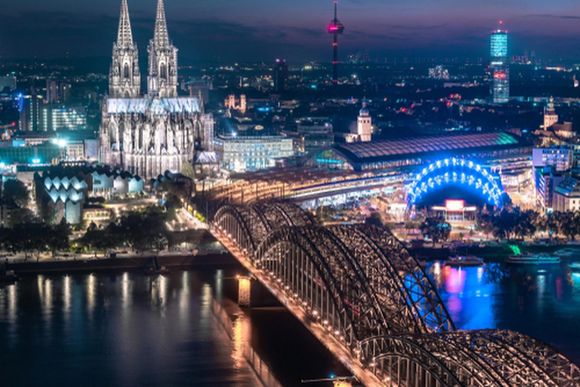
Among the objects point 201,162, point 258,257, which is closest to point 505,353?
point 258,257

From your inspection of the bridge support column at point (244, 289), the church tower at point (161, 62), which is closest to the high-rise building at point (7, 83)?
the church tower at point (161, 62)

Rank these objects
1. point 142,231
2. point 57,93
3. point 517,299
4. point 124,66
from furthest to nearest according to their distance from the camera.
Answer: point 57,93
point 124,66
point 142,231
point 517,299

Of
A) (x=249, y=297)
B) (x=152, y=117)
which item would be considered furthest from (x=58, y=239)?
(x=152, y=117)

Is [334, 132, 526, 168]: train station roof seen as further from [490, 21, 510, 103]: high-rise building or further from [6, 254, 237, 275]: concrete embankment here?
[490, 21, 510, 103]: high-rise building

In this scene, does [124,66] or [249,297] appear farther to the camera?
[124,66]

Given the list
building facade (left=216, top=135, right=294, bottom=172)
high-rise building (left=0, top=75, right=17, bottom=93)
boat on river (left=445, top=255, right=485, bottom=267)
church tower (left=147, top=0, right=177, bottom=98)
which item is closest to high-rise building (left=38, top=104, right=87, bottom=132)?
building facade (left=216, top=135, right=294, bottom=172)

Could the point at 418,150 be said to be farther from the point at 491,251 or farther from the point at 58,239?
the point at 58,239

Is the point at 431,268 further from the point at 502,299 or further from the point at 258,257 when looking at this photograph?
the point at 258,257
